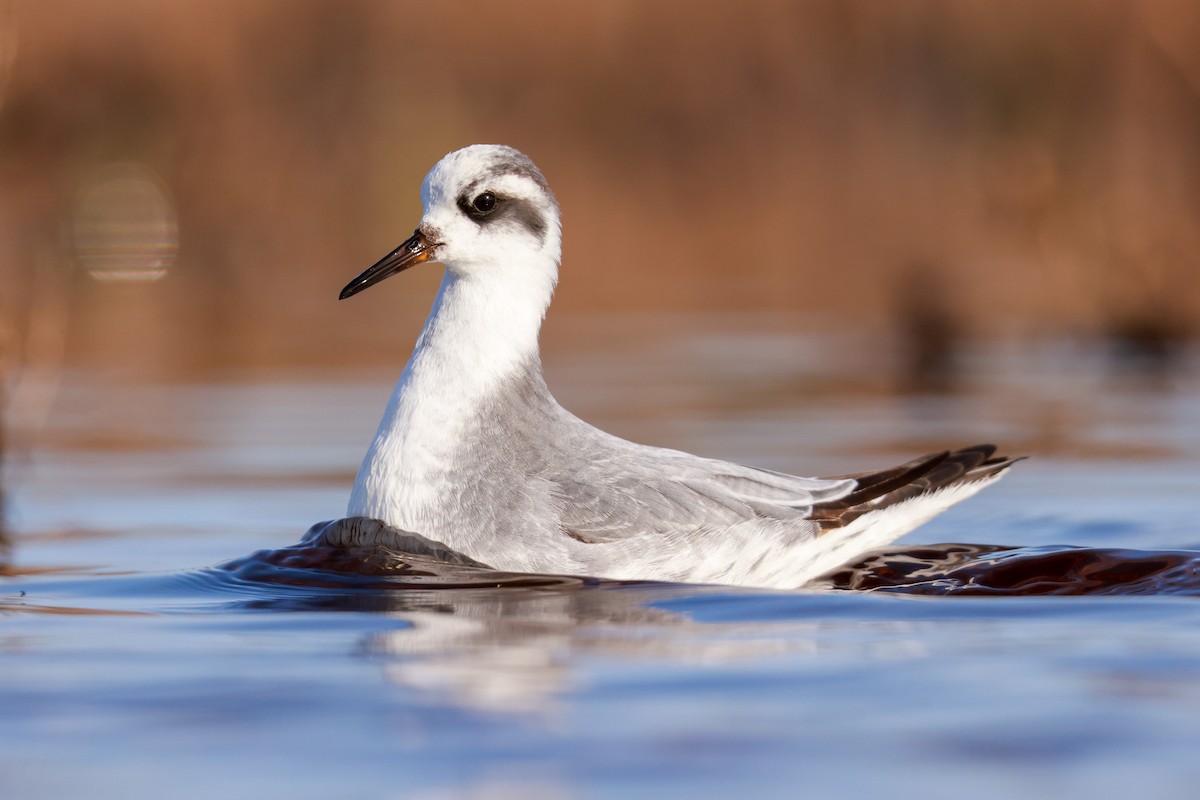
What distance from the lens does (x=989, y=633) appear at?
5.57 meters

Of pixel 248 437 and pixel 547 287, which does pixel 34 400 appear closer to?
pixel 248 437

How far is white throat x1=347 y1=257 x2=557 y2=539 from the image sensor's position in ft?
21.9

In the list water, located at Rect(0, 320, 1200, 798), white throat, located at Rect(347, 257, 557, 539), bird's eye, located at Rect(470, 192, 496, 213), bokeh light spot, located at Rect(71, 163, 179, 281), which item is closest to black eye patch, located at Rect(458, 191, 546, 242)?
bird's eye, located at Rect(470, 192, 496, 213)

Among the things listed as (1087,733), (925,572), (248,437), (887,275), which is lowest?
(1087,733)

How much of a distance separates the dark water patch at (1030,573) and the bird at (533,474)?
16 cm

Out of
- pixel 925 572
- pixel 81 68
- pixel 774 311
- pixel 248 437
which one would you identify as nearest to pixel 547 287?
pixel 925 572

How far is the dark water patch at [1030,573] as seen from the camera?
6527mm

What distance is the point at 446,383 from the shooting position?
6.96 metres

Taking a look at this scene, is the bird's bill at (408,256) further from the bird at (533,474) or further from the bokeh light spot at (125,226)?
the bokeh light spot at (125,226)

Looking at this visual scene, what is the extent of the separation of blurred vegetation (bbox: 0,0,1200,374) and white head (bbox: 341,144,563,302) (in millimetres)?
10910

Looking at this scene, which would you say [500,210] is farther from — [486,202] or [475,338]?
[475,338]

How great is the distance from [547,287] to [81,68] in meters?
15.7

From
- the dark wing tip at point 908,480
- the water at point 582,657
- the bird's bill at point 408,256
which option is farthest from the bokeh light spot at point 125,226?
the dark wing tip at point 908,480

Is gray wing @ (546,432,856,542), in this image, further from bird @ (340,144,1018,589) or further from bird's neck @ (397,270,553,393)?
bird's neck @ (397,270,553,393)
